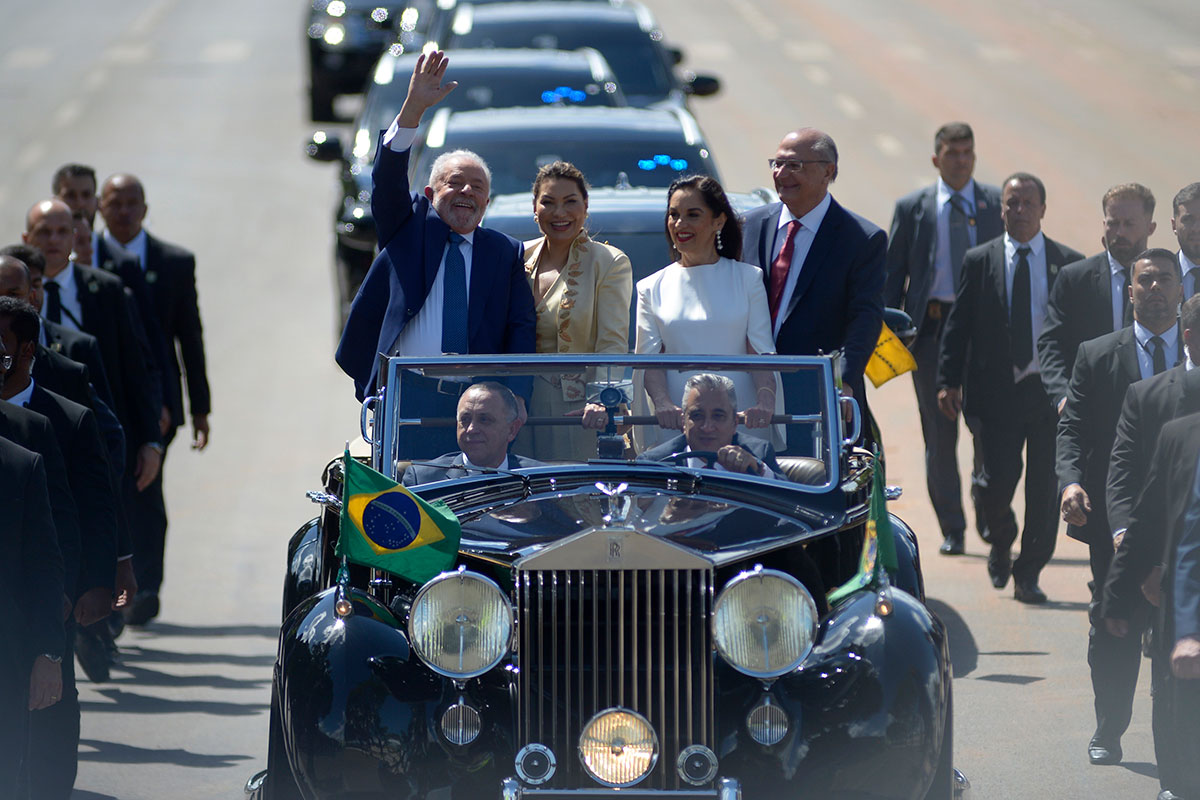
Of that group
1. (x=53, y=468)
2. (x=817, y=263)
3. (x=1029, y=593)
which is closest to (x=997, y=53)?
(x=1029, y=593)

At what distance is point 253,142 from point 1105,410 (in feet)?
63.9

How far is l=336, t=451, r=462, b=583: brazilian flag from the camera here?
539 centimetres

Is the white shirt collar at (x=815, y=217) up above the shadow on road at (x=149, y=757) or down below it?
above

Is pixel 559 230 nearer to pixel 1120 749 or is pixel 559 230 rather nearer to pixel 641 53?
pixel 1120 749

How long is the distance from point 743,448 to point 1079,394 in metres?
2.24

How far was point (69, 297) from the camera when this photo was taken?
9016mm

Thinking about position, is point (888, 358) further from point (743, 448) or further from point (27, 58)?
point (27, 58)

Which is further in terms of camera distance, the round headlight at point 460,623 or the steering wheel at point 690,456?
the steering wheel at point 690,456

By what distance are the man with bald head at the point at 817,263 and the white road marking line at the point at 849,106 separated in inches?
699

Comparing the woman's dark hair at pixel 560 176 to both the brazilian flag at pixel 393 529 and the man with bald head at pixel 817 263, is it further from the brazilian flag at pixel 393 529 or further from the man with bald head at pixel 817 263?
the brazilian flag at pixel 393 529

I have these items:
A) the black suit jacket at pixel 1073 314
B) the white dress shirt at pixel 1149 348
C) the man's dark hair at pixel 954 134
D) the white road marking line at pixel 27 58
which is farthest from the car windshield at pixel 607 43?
the white road marking line at pixel 27 58

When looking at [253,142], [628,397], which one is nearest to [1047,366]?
[628,397]

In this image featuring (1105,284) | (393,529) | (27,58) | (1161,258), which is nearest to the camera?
(393,529)

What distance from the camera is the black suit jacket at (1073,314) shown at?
27.9 feet
